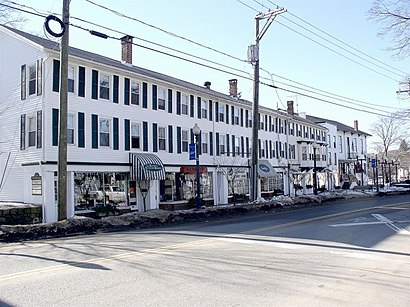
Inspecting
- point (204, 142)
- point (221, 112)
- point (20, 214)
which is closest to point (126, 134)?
point (20, 214)

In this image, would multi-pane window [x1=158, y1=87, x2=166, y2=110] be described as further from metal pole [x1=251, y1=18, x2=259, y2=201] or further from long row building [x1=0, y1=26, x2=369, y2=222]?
metal pole [x1=251, y1=18, x2=259, y2=201]

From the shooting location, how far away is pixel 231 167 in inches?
1366

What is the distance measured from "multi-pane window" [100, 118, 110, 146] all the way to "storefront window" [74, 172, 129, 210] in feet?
5.86

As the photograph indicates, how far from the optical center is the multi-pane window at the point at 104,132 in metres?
24.2

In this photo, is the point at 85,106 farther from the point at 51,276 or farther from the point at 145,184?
the point at 51,276

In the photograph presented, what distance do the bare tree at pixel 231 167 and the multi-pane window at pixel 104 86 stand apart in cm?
1221

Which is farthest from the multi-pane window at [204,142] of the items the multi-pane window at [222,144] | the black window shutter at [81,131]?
the black window shutter at [81,131]

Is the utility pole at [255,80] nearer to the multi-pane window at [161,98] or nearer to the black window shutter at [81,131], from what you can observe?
the multi-pane window at [161,98]

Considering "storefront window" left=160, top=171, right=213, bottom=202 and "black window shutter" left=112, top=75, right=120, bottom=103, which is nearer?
"black window shutter" left=112, top=75, right=120, bottom=103

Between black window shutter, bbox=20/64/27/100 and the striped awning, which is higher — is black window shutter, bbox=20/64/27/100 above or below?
above

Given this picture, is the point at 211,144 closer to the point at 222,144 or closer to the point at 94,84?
the point at 222,144

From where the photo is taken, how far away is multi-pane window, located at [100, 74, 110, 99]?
24500 millimetres

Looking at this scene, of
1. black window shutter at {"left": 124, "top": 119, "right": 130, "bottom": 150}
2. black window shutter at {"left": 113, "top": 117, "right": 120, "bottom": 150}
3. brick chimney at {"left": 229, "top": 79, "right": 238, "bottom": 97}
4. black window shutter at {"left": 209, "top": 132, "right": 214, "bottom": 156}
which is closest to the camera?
black window shutter at {"left": 113, "top": 117, "right": 120, "bottom": 150}

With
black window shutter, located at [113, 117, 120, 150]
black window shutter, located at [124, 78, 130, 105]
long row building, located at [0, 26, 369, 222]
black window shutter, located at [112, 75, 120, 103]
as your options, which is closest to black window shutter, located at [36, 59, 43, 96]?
long row building, located at [0, 26, 369, 222]
